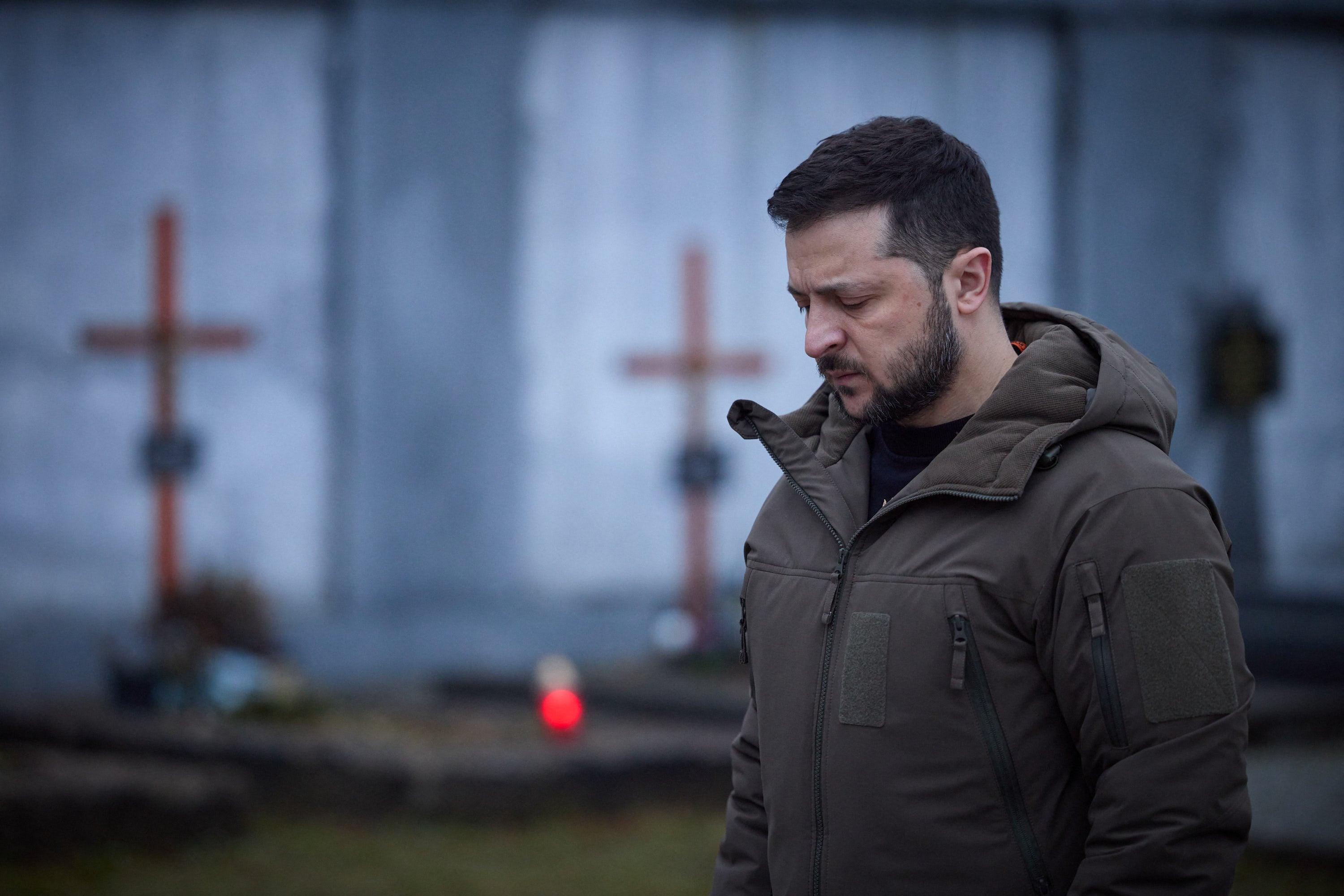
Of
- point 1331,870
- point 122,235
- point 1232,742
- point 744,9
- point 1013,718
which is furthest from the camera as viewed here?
point 744,9

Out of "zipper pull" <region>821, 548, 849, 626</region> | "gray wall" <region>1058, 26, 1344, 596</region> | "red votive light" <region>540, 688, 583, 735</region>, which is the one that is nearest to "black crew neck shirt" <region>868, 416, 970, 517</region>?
"zipper pull" <region>821, 548, 849, 626</region>

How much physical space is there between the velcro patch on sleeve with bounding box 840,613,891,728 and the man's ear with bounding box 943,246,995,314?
418 mm

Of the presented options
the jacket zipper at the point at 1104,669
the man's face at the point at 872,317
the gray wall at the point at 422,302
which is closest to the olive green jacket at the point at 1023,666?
the jacket zipper at the point at 1104,669

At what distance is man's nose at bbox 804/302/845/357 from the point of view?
1829 millimetres

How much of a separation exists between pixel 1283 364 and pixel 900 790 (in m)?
8.67

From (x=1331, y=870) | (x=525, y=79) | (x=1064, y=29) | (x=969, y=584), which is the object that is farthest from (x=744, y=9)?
(x=969, y=584)

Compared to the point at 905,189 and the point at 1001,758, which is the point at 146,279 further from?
the point at 1001,758

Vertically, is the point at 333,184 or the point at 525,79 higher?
the point at 525,79

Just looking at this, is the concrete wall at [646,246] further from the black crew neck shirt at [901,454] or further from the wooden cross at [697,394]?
the black crew neck shirt at [901,454]

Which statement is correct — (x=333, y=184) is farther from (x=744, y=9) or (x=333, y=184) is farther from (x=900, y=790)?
(x=900, y=790)

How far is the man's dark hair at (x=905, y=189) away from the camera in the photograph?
1.78 meters

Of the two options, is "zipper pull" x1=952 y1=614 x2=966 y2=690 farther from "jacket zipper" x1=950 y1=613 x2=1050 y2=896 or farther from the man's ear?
the man's ear

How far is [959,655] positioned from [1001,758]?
130mm

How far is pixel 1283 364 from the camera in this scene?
30.9 ft
